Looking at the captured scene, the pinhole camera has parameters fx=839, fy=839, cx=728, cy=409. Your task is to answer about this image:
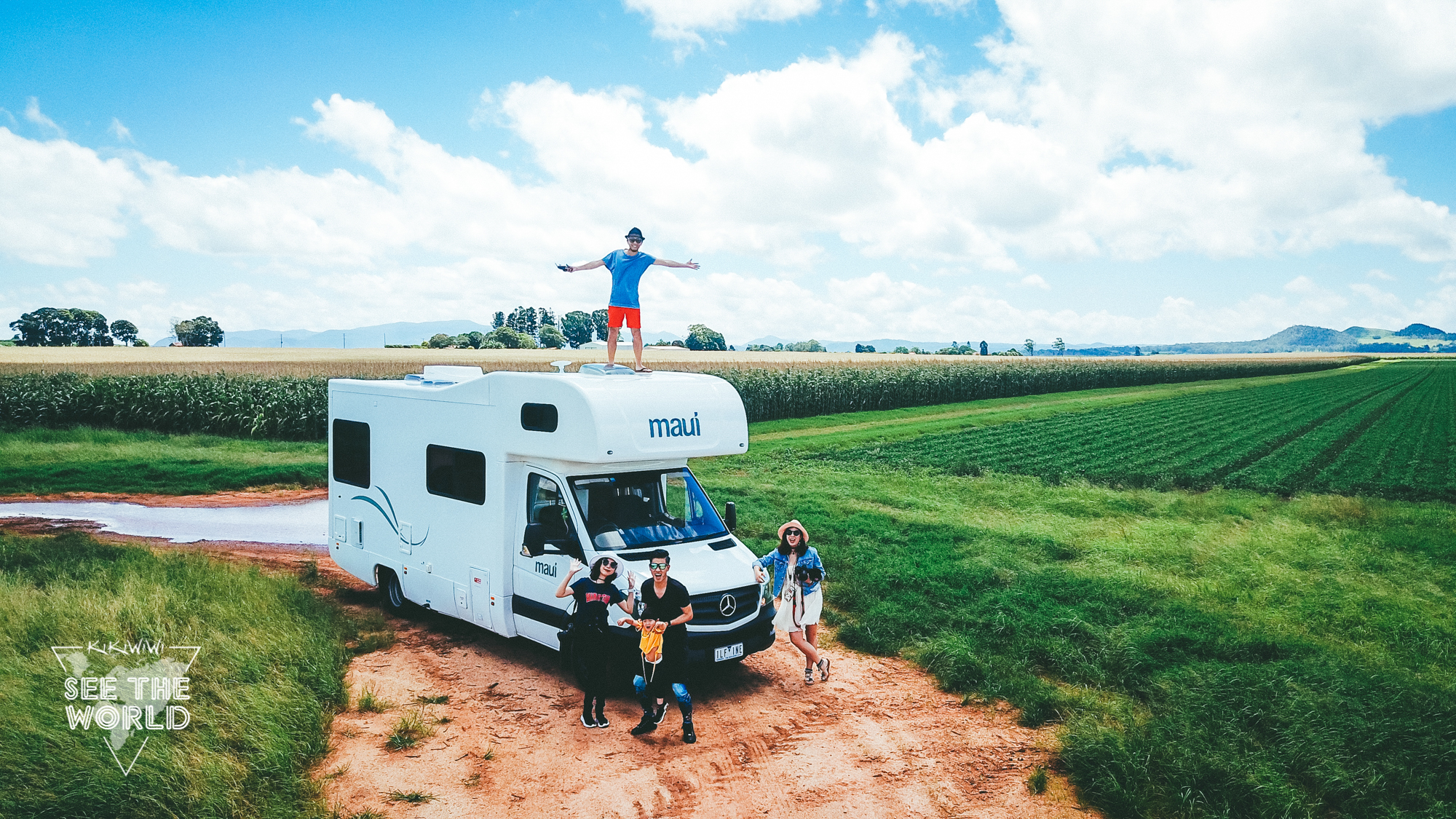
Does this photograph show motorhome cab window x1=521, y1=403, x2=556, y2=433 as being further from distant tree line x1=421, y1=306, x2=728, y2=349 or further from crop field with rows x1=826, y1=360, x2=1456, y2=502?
distant tree line x1=421, y1=306, x2=728, y2=349

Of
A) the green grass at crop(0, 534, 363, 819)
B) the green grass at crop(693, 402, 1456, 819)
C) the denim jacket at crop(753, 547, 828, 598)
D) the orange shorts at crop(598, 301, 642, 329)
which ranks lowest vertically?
the green grass at crop(693, 402, 1456, 819)

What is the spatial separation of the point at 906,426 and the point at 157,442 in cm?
2550

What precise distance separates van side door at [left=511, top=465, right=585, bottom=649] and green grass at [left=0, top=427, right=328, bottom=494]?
46.6 ft

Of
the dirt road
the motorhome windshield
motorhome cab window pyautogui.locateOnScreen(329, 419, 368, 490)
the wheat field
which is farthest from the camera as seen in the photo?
the wheat field

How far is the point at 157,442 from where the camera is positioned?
25.1 metres

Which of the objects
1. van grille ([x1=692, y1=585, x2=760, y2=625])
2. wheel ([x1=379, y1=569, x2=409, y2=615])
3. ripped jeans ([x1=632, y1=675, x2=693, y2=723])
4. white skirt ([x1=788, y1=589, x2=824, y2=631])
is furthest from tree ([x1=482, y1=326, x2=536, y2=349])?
ripped jeans ([x1=632, y1=675, x2=693, y2=723])

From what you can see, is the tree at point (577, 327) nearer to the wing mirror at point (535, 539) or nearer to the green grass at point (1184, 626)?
the green grass at point (1184, 626)

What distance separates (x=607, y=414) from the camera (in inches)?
306

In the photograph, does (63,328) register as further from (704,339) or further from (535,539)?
(535,539)

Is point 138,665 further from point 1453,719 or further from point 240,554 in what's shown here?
point 1453,719

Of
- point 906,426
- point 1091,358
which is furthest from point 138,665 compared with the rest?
point 1091,358

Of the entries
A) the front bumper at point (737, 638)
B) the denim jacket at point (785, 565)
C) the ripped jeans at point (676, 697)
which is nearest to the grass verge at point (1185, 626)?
the denim jacket at point (785, 565)

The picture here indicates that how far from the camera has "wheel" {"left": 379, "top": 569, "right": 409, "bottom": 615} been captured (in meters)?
10.2

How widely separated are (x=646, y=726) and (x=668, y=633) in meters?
0.82
